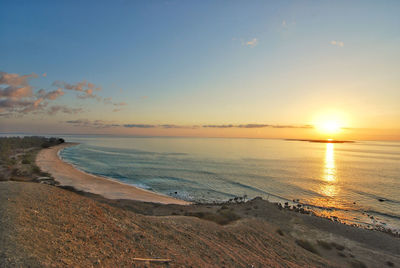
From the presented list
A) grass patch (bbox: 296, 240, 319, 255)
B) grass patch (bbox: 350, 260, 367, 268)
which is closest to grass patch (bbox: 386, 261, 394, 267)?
grass patch (bbox: 350, 260, 367, 268)

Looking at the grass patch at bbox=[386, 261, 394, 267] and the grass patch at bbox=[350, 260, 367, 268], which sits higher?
the grass patch at bbox=[350, 260, 367, 268]

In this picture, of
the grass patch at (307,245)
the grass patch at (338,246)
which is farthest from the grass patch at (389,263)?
the grass patch at (307,245)

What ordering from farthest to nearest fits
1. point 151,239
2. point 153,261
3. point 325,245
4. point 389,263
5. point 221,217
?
point 221,217 → point 325,245 → point 389,263 → point 151,239 → point 153,261

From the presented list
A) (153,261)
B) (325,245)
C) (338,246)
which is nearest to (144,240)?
(153,261)

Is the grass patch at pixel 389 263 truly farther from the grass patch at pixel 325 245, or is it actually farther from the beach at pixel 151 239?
the grass patch at pixel 325 245

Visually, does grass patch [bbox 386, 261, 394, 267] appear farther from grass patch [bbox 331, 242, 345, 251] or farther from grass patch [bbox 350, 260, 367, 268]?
grass patch [bbox 331, 242, 345, 251]

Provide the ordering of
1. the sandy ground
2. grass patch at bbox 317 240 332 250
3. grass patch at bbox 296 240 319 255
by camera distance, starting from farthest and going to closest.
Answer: grass patch at bbox 317 240 332 250 → grass patch at bbox 296 240 319 255 → the sandy ground

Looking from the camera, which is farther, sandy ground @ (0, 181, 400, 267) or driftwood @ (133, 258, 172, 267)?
driftwood @ (133, 258, 172, 267)

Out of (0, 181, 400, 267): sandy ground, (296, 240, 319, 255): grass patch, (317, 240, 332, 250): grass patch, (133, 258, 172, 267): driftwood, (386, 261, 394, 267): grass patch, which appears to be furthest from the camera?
(317, 240, 332, 250): grass patch

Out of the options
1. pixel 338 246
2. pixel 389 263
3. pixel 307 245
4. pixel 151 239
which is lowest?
pixel 389 263

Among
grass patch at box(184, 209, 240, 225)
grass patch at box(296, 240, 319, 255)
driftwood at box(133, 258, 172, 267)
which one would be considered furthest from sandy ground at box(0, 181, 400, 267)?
grass patch at box(184, 209, 240, 225)

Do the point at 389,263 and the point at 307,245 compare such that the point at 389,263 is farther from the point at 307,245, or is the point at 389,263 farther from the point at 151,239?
the point at 151,239

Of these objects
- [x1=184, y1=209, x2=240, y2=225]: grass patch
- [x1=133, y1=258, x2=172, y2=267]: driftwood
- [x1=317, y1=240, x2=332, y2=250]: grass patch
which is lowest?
[x1=317, y1=240, x2=332, y2=250]: grass patch

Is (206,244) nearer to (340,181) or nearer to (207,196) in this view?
(207,196)
